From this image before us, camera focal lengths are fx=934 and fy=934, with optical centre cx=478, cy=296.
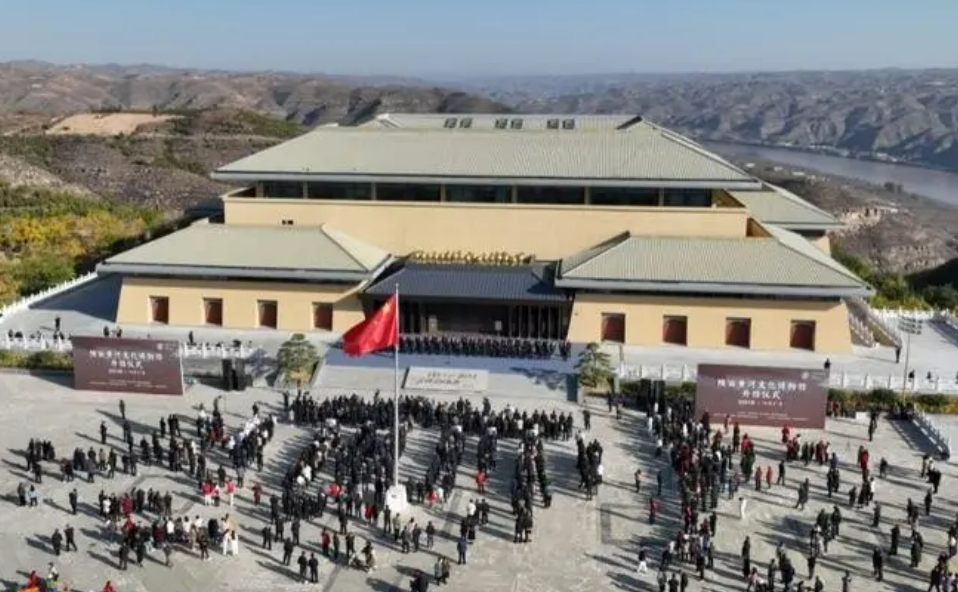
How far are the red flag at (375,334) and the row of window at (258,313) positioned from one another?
53.5 ft

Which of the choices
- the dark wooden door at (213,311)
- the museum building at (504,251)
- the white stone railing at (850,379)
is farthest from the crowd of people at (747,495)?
the dark wooden door at (213,311)

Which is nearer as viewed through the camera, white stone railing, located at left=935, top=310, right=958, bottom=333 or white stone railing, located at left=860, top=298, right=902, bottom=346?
white stone railing, located at left=860, top=298, right=902, bottom=346

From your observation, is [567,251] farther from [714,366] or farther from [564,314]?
[714,366]

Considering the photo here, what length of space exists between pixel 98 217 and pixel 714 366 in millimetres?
53438

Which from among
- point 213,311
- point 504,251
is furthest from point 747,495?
point 213,311

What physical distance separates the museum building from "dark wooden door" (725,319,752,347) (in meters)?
0.07

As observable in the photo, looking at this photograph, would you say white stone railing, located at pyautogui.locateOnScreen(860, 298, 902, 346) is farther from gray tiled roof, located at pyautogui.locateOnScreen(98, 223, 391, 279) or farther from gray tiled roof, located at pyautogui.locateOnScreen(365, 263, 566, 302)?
gray tiled roof, located at pyautogui.locateOnScreen(98, 223, 391, 279)

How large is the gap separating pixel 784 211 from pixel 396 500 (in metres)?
35.1

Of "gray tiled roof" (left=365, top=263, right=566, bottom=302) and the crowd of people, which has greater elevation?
"gray tiled roof" (left=365, top=263, right=566, bottom=302)

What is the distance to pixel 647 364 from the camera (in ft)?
136

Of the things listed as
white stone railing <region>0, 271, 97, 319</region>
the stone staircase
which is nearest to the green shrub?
white stone railing <region>0, 271, 97, 319</region>

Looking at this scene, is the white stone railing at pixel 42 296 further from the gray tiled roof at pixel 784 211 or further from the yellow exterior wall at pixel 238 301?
the gray tiled roof at pixel 784 211

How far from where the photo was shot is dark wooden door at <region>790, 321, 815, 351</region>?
141 ft

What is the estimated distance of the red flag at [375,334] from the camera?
29594mm
